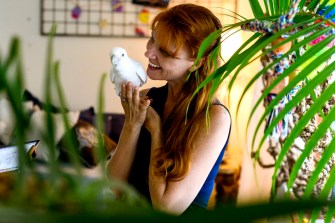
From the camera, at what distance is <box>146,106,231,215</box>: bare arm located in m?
1.32

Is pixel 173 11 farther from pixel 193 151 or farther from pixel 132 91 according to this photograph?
pixel 193 151

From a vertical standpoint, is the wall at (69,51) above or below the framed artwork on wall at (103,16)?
below

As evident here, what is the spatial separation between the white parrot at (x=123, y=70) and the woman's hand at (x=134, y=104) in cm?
2

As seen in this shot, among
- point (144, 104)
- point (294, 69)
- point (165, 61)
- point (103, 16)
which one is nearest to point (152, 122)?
point (144, 104)

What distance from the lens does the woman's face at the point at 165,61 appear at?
1.35 metres

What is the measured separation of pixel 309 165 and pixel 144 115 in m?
0.44

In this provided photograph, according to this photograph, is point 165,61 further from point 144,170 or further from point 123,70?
point 144,170

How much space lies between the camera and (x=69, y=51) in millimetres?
4445

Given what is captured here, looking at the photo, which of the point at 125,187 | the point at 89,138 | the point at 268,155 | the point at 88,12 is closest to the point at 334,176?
the point at 125,187

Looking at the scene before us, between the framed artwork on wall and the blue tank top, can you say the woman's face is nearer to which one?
the blue tank top

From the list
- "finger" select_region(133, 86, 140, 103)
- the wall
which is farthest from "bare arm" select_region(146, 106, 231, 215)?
the wall

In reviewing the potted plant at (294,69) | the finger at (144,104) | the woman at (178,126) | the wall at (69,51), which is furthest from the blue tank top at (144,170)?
the wall at (69,51)

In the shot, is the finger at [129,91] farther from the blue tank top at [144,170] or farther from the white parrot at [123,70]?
the blue tank top at [144,170]

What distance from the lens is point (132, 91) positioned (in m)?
1.39
